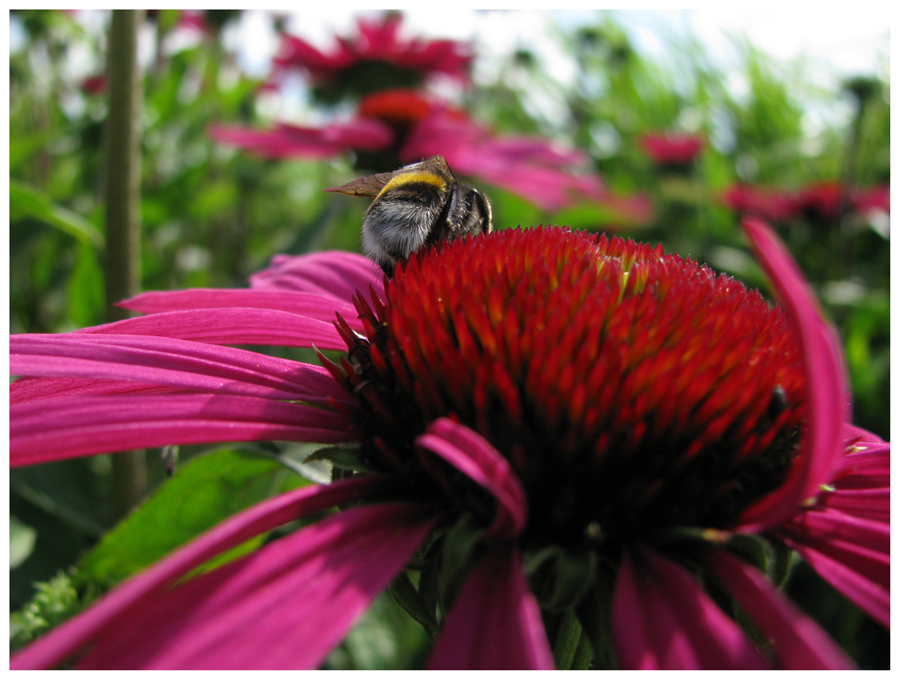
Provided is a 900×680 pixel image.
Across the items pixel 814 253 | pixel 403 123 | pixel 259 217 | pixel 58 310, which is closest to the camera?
pixel 58 310

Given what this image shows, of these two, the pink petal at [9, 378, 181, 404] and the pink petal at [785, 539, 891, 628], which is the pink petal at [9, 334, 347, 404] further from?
the pink petal at [785, 539, 891, 628]

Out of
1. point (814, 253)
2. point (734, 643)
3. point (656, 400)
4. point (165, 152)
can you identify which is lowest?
point (734, 643)

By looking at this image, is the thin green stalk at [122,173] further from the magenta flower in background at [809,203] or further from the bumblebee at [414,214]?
the magenta flower in background at [809,203]

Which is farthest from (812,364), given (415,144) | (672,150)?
(672,150)

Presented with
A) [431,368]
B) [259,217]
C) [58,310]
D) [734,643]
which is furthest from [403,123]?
[734,643]

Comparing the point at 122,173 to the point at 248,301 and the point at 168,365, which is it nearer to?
the point at 248,301

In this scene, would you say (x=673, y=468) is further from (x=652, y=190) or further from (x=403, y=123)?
(x=652, y=190)
